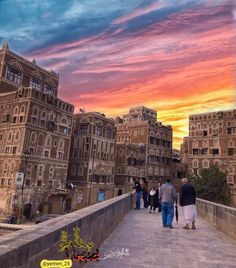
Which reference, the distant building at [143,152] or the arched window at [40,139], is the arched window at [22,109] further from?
the distant building at [143,152]

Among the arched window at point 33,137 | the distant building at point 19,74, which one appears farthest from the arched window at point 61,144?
the distant building at point 19,74

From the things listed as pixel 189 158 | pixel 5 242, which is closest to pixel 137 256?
pixel 5 242

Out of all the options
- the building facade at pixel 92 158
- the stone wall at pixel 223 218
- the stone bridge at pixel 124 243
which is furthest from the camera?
the building facade at pixel 92 158

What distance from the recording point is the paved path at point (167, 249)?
6035 mm

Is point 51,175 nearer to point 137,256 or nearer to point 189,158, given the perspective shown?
point 189,158

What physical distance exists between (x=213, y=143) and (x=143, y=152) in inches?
634

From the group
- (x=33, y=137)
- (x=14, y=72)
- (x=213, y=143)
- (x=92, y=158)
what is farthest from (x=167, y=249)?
(x=213, y=143)

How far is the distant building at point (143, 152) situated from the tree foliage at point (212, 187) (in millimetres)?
16364

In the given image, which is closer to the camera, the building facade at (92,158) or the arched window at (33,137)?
the arched window at (33,137)

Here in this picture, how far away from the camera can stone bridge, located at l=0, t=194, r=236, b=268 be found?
352cm

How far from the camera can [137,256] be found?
6496mm

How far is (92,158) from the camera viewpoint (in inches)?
2251
